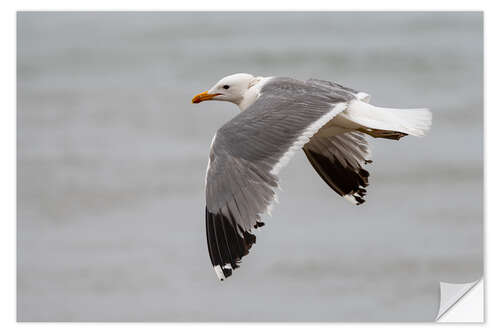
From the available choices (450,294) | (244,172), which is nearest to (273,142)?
(244,172)

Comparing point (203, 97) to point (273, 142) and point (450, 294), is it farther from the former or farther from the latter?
point (450, 294)

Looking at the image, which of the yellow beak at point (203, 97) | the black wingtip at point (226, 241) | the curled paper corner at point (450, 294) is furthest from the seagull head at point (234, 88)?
the curled paper corner at point (450, 294)

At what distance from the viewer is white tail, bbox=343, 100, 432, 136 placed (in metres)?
5.09

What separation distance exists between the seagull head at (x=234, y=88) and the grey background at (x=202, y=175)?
0.34 meters

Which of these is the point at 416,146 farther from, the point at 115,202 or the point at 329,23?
the point at 115,202

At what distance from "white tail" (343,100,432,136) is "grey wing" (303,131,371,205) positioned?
49 centimetres

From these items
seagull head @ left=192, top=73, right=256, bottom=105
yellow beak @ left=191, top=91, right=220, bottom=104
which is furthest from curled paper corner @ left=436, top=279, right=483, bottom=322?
yellow beak @ left=191, top=91, right=220, bottom=104

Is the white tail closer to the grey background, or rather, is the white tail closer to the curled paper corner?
the grey background

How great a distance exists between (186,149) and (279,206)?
24.1 inches

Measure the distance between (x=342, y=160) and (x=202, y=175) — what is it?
963 mm

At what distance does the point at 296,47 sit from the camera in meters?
6.08

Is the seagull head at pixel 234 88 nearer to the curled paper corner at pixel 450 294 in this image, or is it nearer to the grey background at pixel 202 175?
the grey background at pixel 202 175

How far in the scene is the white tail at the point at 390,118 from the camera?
5090 mm
